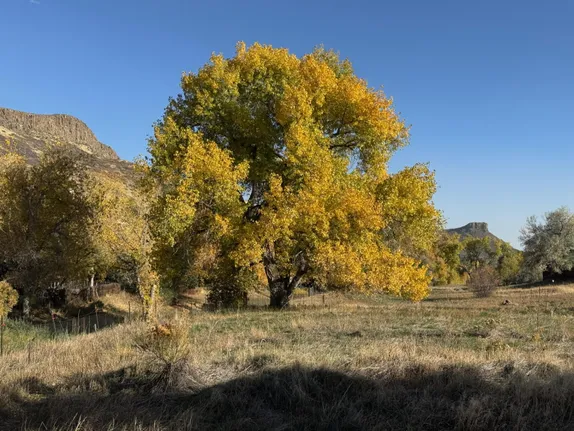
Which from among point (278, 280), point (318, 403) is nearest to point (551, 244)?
point (278, 280)

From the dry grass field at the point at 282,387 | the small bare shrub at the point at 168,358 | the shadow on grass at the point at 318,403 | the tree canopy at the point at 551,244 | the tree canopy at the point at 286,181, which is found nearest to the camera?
the shadow on grass at the point at 318,403

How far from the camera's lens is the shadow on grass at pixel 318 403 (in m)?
5.07

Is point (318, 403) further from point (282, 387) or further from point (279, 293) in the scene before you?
point (279, 293)

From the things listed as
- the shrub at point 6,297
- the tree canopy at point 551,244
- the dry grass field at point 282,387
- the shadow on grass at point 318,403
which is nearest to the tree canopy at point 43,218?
the shrub at point 6,297

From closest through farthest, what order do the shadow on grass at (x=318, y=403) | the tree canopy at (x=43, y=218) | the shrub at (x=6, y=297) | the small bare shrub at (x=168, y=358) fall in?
the shadow on grass at (x=318, y=403) < the small bare shrub at (x=168, y=358) < the shrub at (x=6, y=297) < the tree canopy at (x=43, y=218)

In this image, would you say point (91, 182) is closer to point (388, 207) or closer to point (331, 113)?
point (331, 113)

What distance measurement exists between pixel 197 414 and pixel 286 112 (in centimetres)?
1437

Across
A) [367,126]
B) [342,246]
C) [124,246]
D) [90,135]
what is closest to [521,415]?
[342,246]

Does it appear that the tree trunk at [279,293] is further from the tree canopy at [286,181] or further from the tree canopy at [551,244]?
the tree canopy at [551,244]

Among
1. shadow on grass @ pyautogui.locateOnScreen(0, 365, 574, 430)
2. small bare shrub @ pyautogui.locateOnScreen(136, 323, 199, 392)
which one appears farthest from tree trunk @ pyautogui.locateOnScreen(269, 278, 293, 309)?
shadow on grass @ pyautogui.locateOnScreen(0, 365, 574, 430)

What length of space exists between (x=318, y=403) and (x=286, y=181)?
14.4m

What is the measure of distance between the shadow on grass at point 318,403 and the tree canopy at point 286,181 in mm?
10727

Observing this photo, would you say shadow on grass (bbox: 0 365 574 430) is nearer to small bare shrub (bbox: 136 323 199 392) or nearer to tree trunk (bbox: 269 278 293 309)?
small bare shrub (bbox: 136 323 199 392)

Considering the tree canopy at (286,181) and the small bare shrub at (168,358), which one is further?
the tree canopy at (286,181)
